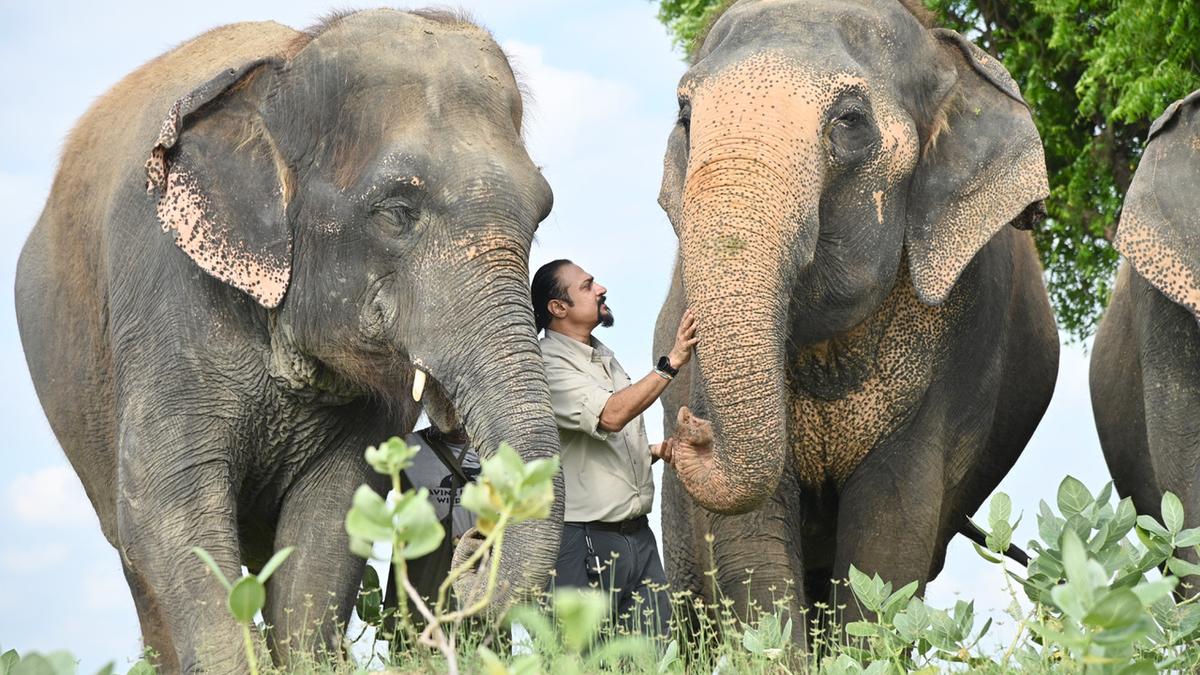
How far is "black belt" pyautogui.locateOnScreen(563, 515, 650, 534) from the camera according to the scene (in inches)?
280

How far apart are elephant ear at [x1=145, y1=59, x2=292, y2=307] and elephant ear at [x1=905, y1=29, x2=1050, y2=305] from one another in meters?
2.16

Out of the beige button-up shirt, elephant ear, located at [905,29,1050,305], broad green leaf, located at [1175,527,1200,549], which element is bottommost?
broad green leaf, located at [1175,527,1200,549]

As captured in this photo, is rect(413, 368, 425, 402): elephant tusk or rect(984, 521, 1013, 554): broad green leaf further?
rect(413, 368, 425, 402): elephant tusk

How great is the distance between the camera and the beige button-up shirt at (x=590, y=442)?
22.7 feet

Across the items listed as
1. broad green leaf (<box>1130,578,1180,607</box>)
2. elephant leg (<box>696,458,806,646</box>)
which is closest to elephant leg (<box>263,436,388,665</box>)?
elephant leg (<box>696,458,806,646</box>)

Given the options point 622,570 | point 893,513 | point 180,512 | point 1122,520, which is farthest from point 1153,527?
point 180,512

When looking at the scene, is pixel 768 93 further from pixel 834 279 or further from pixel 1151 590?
pixel 1151 590

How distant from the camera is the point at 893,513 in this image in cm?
724

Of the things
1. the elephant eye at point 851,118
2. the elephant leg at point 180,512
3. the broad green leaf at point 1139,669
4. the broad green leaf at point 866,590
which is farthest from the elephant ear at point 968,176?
the broad green leaf at point 1139,669

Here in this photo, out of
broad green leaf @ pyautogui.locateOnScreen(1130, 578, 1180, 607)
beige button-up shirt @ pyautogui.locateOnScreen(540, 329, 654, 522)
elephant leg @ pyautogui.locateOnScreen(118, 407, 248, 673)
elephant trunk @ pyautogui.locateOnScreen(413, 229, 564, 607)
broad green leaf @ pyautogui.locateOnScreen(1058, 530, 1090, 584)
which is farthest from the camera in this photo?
beige button-up shirt @ pyautogui.locateOnScreen(540, 329, 654, 522)

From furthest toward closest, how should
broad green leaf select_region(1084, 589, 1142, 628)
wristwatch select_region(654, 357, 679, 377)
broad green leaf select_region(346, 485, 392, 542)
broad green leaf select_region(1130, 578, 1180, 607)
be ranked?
wristwatch select_region(654, 357, 679, 377) < broad green leaf select_region(1130, 578, 1180, 607) < broad green leaf select_region(1084, 589, 1142, 628) < broad green leaf select_region(346, 485, 392, 542)

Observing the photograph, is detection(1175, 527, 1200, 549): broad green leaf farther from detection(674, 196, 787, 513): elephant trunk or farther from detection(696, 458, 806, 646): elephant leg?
detection(696, 458, 806, 646): elephant leg

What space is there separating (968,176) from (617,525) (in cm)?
176

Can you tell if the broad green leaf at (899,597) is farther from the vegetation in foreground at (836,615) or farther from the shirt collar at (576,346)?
the shirt collar at (576,346)
